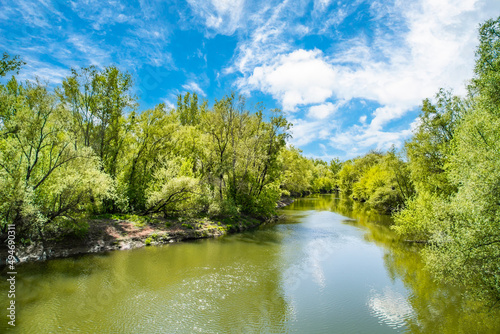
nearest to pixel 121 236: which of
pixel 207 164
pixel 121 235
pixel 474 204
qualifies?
pixel 121 235

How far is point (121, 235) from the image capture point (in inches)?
872

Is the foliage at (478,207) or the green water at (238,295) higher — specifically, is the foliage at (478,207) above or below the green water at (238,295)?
above

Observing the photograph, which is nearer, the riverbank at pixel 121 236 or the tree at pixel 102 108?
the riverbank at pixel 121 236

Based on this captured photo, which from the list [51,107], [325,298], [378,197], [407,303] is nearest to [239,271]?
[325,298]

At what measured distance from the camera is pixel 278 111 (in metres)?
37.1

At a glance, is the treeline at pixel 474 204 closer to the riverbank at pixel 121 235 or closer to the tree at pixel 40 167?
the riverbank at pixel 121 235

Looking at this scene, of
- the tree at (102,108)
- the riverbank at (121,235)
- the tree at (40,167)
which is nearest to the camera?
the tree at (40,167)

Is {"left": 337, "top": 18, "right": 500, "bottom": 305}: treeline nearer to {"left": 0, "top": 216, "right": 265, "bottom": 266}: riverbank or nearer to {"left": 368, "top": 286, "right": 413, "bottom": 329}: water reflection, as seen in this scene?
{"left": 368, "top": 286, "right": 413, "bottom": 329}: water reflection

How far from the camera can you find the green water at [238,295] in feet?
35.5

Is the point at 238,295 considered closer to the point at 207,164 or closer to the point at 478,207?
the point at 478,207

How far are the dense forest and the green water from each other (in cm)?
212

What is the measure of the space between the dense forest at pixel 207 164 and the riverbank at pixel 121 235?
1130 mm

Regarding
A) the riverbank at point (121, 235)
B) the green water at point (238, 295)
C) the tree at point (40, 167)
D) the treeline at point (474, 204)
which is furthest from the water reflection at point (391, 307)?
the tree at point (40, 167)

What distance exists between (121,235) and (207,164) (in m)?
17.0
